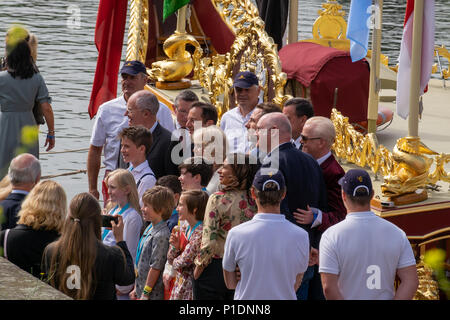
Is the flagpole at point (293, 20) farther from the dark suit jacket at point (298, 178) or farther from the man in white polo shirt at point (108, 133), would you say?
the dark suit jacket at point (298, 178)

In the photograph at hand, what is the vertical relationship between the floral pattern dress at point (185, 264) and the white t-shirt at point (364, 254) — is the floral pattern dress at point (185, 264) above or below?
below

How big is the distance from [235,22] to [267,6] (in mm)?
1228

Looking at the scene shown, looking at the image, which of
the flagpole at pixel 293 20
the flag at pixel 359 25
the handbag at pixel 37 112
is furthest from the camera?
the flagpole at pixel 293 20

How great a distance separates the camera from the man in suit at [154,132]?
6461 mm

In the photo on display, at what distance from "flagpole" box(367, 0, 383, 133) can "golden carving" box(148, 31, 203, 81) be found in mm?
2960

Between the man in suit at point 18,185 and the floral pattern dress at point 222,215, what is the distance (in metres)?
1.21

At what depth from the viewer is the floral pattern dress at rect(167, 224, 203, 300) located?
4977 mm

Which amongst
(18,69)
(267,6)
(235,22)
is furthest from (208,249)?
(267,6)

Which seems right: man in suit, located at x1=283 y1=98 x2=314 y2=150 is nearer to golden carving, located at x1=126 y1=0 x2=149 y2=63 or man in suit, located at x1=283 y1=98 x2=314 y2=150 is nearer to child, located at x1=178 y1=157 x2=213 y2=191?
child, located at x1=178 y1=157 x2=213 y2=191

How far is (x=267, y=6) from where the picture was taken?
968 centimetres

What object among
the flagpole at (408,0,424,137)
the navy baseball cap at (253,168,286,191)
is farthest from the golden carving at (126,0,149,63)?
the navy baseball cap at (253,168,286,191)

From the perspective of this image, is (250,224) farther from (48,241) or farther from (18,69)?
(18,69)

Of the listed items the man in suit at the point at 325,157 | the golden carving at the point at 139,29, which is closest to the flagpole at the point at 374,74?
the man in suit at the point at 325,157

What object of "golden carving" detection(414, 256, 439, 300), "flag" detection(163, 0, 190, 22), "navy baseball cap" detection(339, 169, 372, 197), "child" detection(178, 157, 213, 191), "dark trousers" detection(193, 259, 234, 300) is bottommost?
"golden carving" detection(414, 256, 439, 300)
